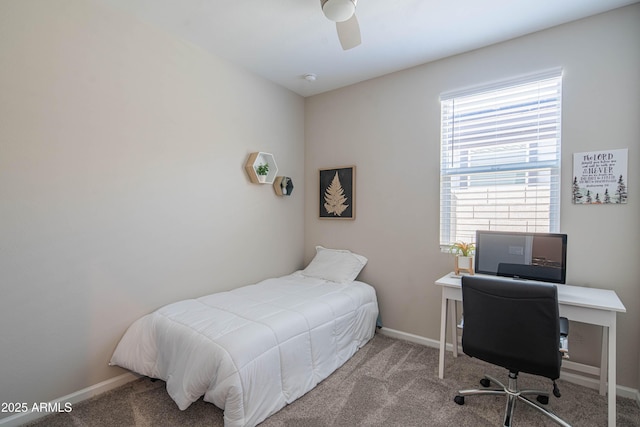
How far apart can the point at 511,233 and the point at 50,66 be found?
3268mm

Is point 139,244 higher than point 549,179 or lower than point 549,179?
lower

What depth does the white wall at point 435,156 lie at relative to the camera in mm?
2102

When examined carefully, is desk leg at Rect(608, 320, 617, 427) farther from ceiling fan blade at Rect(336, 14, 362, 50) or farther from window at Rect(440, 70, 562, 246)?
ceiling fan blade at Rect(336, 14, 362, 50)

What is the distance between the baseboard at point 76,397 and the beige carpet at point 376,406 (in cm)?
4

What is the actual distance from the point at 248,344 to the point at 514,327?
150 centimetres

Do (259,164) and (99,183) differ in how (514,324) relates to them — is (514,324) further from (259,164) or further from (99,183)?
(99,183)

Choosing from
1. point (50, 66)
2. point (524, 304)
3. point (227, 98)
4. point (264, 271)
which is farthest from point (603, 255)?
point (50, 66)

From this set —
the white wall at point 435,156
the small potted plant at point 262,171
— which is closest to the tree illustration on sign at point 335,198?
the white wall at point 435,156

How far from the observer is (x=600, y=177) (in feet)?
7.11

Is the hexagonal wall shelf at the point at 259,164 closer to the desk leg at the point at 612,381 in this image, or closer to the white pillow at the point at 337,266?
the white pillow at the point at 337,266

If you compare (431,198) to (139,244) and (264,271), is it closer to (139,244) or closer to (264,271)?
(264,271)

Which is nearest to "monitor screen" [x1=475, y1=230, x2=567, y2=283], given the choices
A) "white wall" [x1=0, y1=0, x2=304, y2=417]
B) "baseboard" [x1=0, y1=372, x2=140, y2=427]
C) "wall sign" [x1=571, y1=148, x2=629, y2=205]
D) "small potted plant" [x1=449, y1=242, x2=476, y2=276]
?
"small potted plant" [x1=449, y1=242, x2=476, y2=276]

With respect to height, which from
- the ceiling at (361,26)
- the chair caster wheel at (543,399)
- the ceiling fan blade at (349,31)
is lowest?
the chair caster wheel at (543,399)

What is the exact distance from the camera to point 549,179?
2.36 metres
